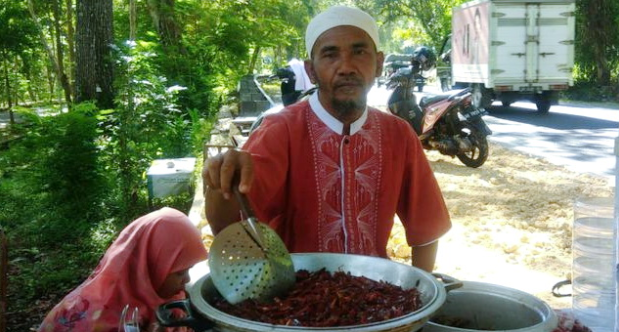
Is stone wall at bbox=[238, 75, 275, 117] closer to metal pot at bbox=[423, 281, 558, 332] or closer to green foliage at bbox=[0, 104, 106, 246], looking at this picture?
green foliage at bbox=[0, 104, 106, 246]

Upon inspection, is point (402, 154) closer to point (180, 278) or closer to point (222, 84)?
point (180, 278)

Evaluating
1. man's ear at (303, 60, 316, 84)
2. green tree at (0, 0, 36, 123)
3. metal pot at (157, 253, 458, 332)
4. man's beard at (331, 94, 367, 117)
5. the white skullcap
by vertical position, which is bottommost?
metal pot at (157, 253, 458, 332)

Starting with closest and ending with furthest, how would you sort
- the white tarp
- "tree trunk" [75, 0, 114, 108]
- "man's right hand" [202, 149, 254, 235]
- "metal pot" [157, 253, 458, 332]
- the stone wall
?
"metal pot" [157, 253, 458, 332] → "man's right hand" [202, 149, 254, 235] → the white tarp → "tree trunk" [75, 0, 114, 108] → the stone wall

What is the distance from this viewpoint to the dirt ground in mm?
4988

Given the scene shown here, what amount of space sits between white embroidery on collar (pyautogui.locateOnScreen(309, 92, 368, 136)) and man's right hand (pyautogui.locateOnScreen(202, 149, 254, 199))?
0.70 m

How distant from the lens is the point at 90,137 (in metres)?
5.95

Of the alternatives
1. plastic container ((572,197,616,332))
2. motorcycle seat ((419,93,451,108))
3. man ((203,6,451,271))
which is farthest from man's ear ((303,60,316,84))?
motorcycle seat ((419,93,451,108))

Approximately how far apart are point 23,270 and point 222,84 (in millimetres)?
8075

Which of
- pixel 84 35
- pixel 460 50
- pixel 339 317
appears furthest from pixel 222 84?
pixel 339 317

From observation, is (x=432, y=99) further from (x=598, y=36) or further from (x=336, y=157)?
(x=598, y=36)

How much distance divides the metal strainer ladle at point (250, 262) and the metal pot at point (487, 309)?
46 centimetres

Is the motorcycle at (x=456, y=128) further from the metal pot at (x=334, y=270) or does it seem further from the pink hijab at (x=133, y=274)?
the metal pot at (x=334, y=270)

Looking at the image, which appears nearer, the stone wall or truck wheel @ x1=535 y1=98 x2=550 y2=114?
the stone wall

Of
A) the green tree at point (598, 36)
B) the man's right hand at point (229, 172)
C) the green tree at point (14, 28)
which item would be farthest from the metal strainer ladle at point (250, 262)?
the green tree at point (598, 36)
